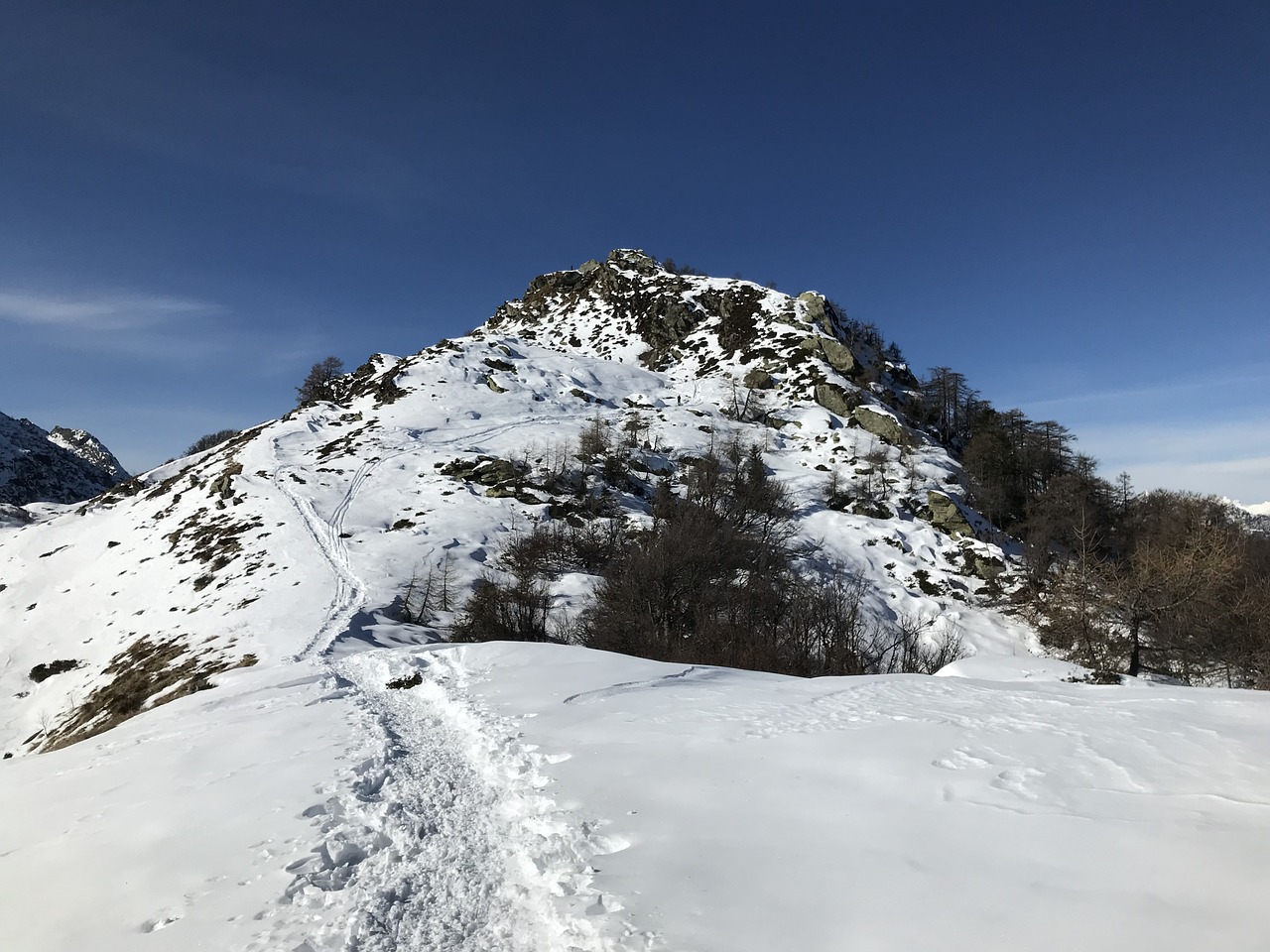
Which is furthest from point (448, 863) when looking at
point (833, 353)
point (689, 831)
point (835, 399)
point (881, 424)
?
point (833, 353)

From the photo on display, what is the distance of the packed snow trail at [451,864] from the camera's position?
15.8 feet

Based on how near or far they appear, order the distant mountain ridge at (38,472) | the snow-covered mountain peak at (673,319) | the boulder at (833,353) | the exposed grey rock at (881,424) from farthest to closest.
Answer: the distant mountain ridge at (38,472), the snow-covered mountain peak at (673,319), the boulder at (833,353), the exposed grey rock at (881,424)

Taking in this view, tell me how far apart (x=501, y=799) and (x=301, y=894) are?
2638 millimetres

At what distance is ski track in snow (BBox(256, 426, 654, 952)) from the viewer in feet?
15.8

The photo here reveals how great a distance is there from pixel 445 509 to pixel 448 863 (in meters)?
38.6

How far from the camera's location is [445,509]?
42.6 metres

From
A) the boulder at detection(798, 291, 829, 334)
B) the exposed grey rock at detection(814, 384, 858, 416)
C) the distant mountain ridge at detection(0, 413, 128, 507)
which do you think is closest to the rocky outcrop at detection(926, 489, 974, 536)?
the exposed grey rock at detection(814, 384, 858, 416)

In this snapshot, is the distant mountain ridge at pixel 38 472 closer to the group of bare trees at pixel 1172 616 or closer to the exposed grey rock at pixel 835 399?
the exposed grey rock at pixel 835 399

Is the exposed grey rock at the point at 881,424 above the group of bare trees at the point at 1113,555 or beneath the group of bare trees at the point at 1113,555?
above

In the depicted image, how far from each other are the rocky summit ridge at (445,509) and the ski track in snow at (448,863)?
14361 mm

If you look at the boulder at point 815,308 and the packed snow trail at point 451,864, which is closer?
the packed snow trail at point 451,864

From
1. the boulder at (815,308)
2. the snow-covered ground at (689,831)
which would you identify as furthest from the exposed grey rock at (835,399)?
the snow-covered ground at (689,831)

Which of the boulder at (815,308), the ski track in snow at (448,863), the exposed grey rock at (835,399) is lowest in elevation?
the ski track in snow at (448,863)

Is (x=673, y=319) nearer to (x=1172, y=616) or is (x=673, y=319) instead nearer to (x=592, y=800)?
(x=1172, y=616)
